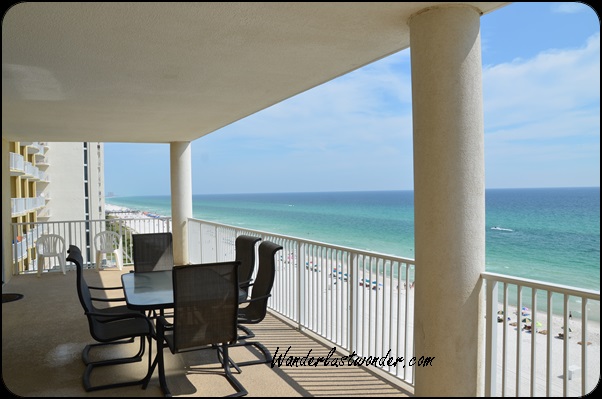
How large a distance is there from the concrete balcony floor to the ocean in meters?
21.9

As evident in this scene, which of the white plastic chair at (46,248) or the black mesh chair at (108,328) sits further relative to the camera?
the white plastic chair at (46,248)

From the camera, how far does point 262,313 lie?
3760 mm

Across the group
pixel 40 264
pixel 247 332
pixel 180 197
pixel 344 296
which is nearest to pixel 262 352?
pixel 247 332

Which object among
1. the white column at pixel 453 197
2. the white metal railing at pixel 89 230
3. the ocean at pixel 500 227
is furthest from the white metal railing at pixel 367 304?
the ocean at pixel 500 227

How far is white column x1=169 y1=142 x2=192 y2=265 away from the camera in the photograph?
8891 millimetres

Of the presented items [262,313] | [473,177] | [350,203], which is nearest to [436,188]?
[473,177]

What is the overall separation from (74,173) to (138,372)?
35.3 meters

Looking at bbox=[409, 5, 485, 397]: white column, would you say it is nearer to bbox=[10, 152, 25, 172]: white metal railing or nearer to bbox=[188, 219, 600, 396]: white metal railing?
bbox=[188, 219, 600, 396]: white metal railing

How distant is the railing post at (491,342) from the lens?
2.56 metres

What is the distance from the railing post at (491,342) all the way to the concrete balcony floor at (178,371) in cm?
75

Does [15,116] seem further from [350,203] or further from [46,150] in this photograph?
[350,203]

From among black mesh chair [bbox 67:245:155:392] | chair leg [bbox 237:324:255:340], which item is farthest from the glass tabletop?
chair leg [bbox 237:324:255:340]

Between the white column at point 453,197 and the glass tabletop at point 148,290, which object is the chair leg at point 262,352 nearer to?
the glass tabletop at point 148,290

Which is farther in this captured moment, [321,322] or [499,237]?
[499,237]
